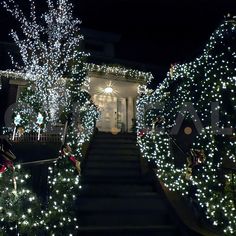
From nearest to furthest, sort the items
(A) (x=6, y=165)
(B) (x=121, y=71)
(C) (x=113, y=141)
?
(A) (x=6, y=165) → (C) (x=113, y=141) → (B) (x=121, y=71)

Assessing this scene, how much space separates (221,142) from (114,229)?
3473 millimetres

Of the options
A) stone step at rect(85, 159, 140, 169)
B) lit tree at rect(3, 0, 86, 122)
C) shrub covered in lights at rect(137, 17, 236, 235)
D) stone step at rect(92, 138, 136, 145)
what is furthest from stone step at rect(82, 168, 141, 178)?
lit tree at rect(3, 0, 86, 122)

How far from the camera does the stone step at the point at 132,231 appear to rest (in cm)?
555

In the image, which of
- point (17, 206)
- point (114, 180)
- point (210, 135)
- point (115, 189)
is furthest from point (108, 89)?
point (17, 206)

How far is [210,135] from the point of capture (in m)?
6.78

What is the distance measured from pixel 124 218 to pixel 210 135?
10.0ft

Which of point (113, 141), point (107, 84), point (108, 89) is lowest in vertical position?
point (113, 141)

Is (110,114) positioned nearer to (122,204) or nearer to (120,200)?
(120,200)

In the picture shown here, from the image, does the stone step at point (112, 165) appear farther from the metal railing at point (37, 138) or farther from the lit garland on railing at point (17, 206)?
the lit garland on railing at point (17, 206)

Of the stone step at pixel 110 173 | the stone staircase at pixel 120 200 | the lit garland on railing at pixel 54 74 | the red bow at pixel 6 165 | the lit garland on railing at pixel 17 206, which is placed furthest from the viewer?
the lit garland on railing at pixel 54 74

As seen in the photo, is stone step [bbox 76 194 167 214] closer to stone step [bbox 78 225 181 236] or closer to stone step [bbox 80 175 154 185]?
stone step [bbox 78 225 181 236]

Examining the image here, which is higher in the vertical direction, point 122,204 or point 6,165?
point 6,165

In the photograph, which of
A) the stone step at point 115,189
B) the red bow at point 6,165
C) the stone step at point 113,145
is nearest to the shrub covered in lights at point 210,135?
the stone step at point 115,189

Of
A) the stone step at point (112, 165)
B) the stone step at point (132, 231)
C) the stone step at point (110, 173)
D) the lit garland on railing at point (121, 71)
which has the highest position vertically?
the lit garland on railing at point (121, 71)
